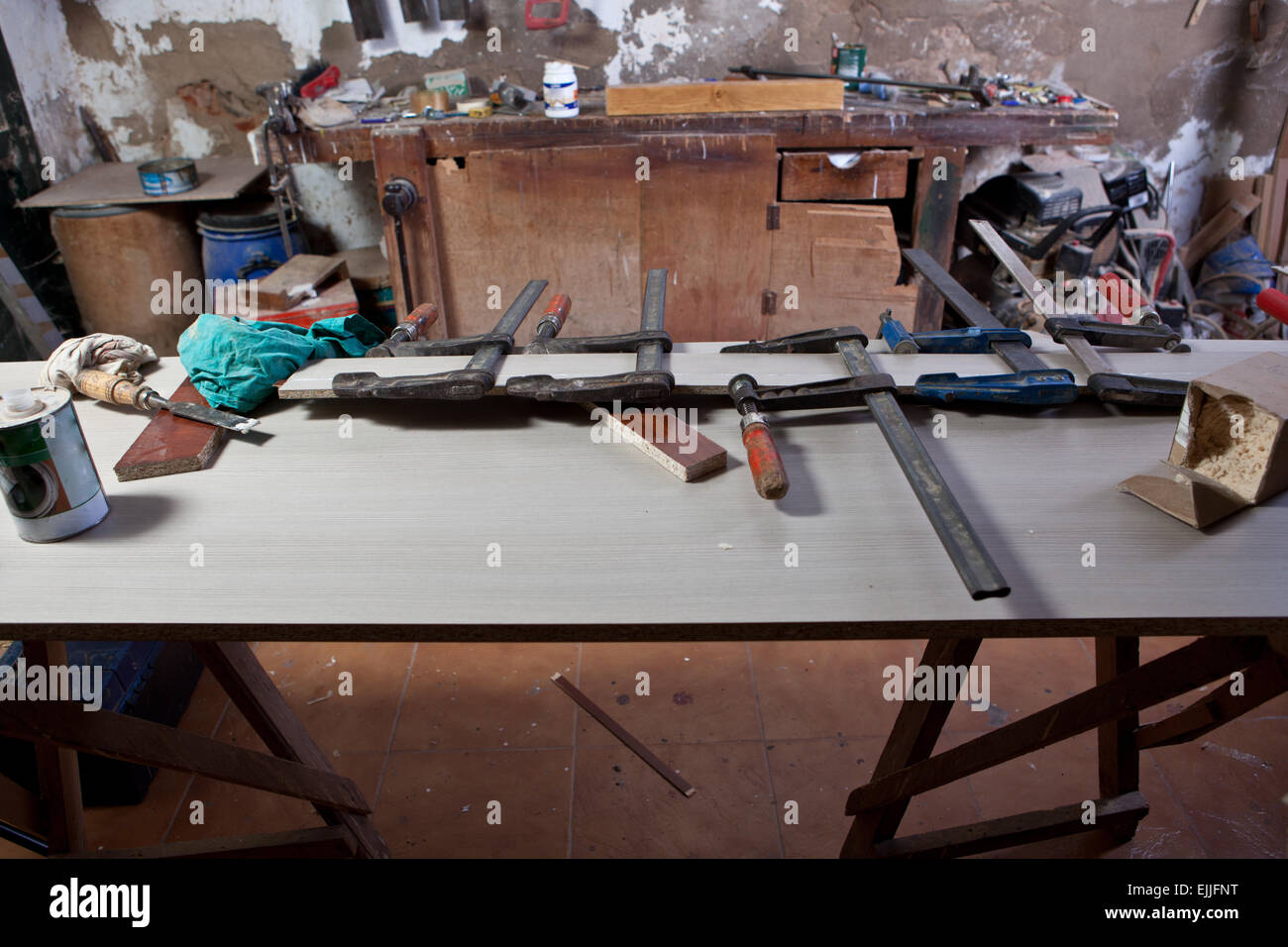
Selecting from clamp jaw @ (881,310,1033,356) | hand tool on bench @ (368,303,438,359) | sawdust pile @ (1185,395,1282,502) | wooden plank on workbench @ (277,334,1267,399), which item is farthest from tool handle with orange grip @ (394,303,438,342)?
sawdust pile @ (1185,395,1282,502)

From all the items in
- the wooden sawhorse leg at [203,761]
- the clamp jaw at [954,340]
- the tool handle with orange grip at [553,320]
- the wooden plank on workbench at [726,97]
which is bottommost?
the wooden sawhorse leg at [203,761]

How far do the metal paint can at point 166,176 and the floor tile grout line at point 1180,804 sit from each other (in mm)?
4017

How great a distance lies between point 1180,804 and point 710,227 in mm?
2396

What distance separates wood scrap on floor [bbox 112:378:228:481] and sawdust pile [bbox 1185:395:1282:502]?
151 centimetres

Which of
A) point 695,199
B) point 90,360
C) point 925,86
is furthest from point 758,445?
point 925,86

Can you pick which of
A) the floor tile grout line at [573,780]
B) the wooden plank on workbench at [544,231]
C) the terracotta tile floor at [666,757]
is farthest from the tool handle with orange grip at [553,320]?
the wooden plank on workbench at [544,231]

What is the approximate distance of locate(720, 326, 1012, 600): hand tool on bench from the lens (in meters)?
1.06

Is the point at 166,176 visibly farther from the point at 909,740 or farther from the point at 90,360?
the point at 909,740

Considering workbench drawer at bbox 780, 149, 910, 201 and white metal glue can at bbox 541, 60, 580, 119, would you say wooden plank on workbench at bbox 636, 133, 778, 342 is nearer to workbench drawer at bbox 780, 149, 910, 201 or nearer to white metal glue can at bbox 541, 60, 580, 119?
workbench drawer at bbox 780, 149, 910, 201

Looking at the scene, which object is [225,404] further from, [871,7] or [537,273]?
[871,7]

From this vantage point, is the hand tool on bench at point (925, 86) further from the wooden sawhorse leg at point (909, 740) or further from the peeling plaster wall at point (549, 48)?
the wooden sawhorse leg at point (909, 740)

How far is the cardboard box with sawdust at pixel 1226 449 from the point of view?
1.14 m

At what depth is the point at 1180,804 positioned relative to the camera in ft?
6.91
